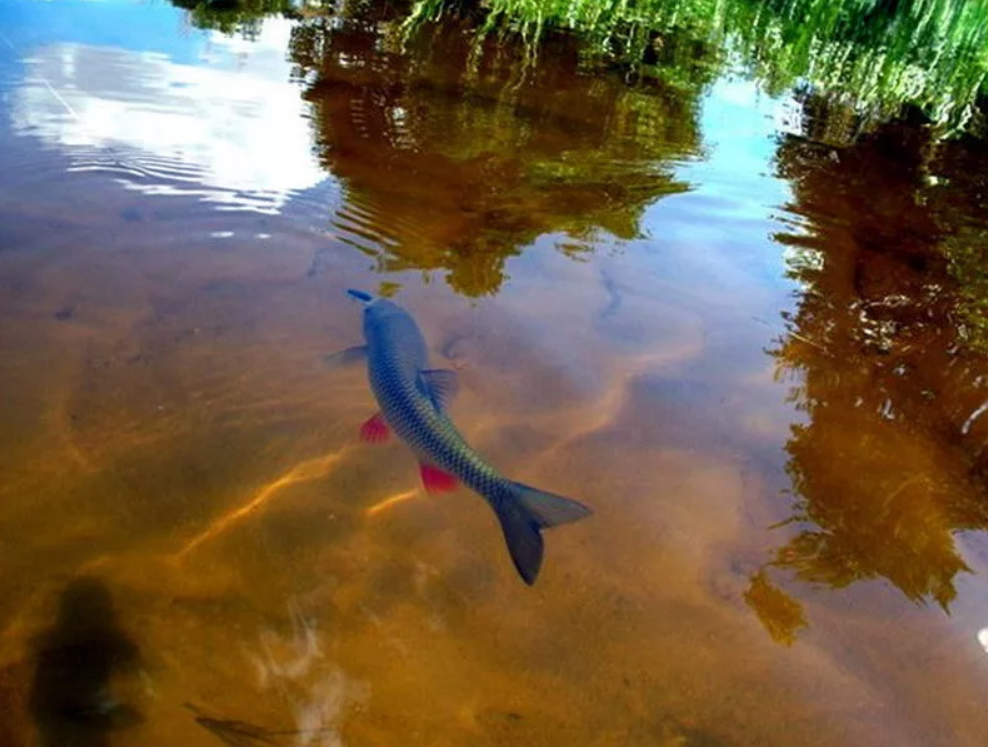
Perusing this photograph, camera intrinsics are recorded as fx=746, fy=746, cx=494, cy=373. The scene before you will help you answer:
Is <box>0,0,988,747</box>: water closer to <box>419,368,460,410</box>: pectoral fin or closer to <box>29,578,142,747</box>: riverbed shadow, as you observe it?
<box>29,578,142,747</box>: riverbed shadow

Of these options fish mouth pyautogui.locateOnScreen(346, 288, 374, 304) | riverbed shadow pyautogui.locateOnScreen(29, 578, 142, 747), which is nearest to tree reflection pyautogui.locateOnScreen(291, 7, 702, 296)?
fish mouth pyautogui.locateOnScreen(346, 288, 374, 304)

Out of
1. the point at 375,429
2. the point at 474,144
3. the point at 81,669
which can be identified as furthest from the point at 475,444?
the point at 474,144

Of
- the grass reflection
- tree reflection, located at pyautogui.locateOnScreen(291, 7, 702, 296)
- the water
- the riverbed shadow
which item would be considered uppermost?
the grass reflection

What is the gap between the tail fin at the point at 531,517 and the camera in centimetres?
213

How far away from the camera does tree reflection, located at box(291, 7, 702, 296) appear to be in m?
4.53

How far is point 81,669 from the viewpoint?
2033mm

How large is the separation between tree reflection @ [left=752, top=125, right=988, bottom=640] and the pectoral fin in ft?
4.34

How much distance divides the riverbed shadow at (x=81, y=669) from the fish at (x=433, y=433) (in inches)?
40.3

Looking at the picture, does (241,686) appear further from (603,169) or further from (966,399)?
(603,169)

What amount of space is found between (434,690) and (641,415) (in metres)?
1.54

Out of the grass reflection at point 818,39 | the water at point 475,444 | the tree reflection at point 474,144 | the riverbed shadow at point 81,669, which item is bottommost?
the riverbed shadow at point 81,669

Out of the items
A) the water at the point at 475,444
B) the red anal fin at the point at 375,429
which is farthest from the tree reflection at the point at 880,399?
the red anal fin at the point at 375,429

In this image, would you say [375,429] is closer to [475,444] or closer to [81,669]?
[475,444]

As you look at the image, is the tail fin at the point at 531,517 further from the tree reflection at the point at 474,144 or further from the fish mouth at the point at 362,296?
the tree reflection at the point at 474,144
